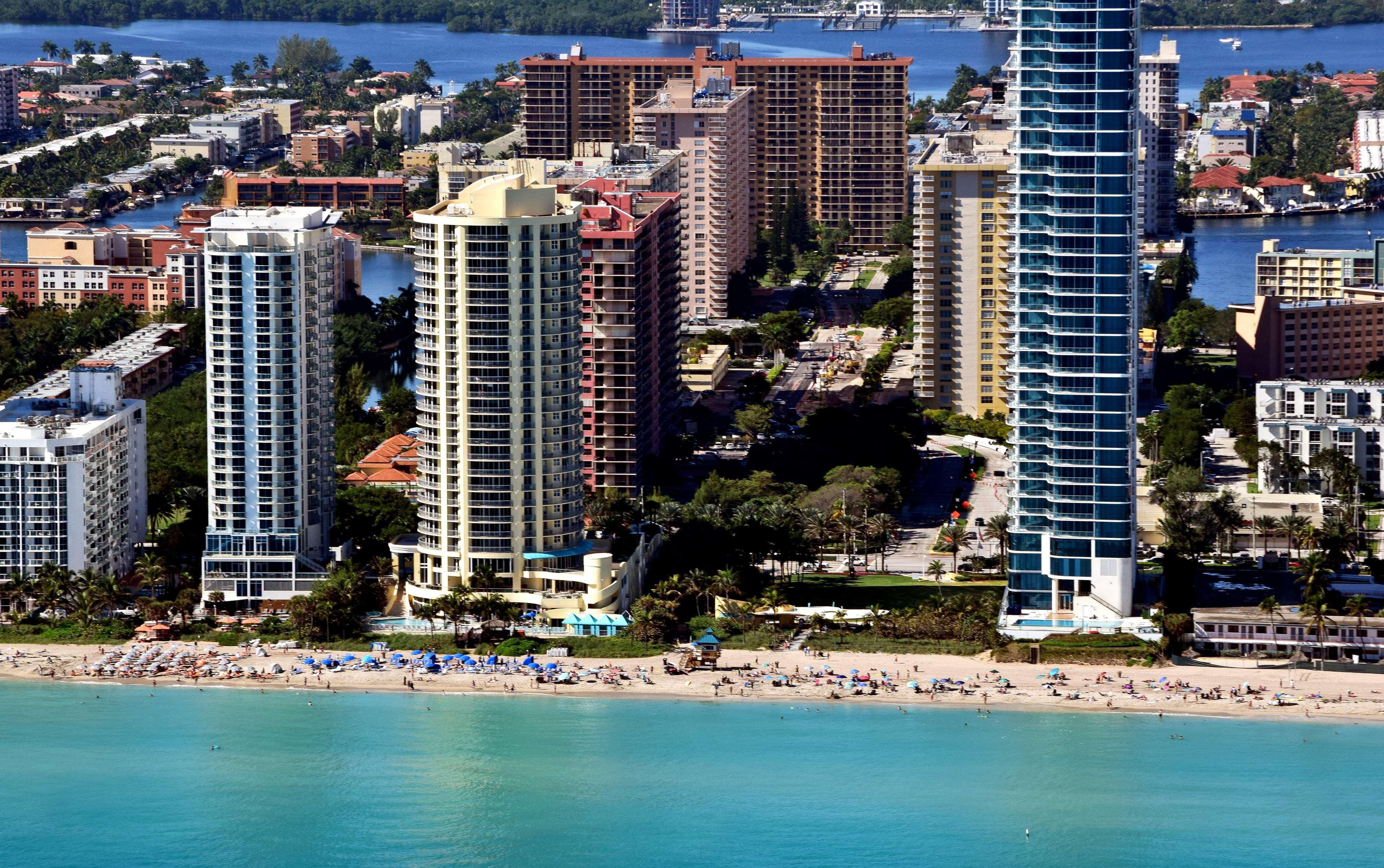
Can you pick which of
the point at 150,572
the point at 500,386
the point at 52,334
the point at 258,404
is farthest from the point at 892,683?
the point at 52,334

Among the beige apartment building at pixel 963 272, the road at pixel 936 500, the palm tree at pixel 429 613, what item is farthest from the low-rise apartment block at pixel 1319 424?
the palm tree at pixel 429 613

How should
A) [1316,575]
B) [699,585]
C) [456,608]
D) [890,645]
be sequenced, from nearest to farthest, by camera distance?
[1316,575] → [890,645] → [456,608] → [699,585]

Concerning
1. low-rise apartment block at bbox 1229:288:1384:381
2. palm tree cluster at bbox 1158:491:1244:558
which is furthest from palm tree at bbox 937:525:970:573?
low-rise apartment block at bbox 1229:288:1384:381

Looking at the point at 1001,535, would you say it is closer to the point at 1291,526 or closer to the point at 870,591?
the point at 870,591

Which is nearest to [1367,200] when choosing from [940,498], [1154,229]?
[1154,229]

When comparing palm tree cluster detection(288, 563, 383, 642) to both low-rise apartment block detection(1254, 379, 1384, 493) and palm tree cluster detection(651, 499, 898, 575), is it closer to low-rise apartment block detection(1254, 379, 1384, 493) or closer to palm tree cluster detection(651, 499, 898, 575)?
palm tree cluster detection(651, 499, 898, 575)

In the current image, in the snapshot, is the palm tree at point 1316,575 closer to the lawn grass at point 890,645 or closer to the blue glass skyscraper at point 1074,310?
the blue glass skyscraper at point 1074,310
